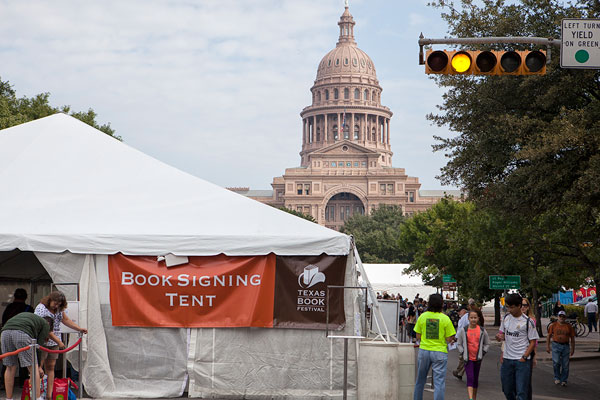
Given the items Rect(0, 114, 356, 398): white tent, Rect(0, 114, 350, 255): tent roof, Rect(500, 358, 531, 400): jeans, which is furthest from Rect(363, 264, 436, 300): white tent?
Rect(500, 358, 531, 400): jeans

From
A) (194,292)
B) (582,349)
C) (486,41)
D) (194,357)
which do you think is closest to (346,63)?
(582,349)

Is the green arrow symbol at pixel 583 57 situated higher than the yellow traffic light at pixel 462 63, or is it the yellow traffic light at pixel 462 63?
the green arrow symbol at pixel 583 57

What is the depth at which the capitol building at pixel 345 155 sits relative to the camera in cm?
14225

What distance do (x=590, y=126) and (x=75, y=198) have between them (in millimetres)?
9311

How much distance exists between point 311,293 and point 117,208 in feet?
10.7

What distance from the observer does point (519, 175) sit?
53.7 feet

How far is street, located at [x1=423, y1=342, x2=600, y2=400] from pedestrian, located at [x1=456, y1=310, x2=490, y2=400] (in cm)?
145

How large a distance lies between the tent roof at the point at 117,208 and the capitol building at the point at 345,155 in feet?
394

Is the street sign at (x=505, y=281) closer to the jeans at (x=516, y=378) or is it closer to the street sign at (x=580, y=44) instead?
the jeans at (x=516, y=378)

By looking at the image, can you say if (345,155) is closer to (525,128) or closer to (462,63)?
(525,128)

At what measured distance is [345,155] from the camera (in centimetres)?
14675

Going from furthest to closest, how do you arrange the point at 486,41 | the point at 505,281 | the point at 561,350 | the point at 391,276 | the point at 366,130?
1. the point at 366,130
2. the point at 391,276
3. the point at 505,281
4. the point at 561,350
5. the point at 486,41

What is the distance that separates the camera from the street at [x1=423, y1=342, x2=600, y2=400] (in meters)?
14.1

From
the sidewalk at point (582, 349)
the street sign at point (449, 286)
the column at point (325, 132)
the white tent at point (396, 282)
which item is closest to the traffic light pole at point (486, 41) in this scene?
the sidewalk at point (582, 349)
